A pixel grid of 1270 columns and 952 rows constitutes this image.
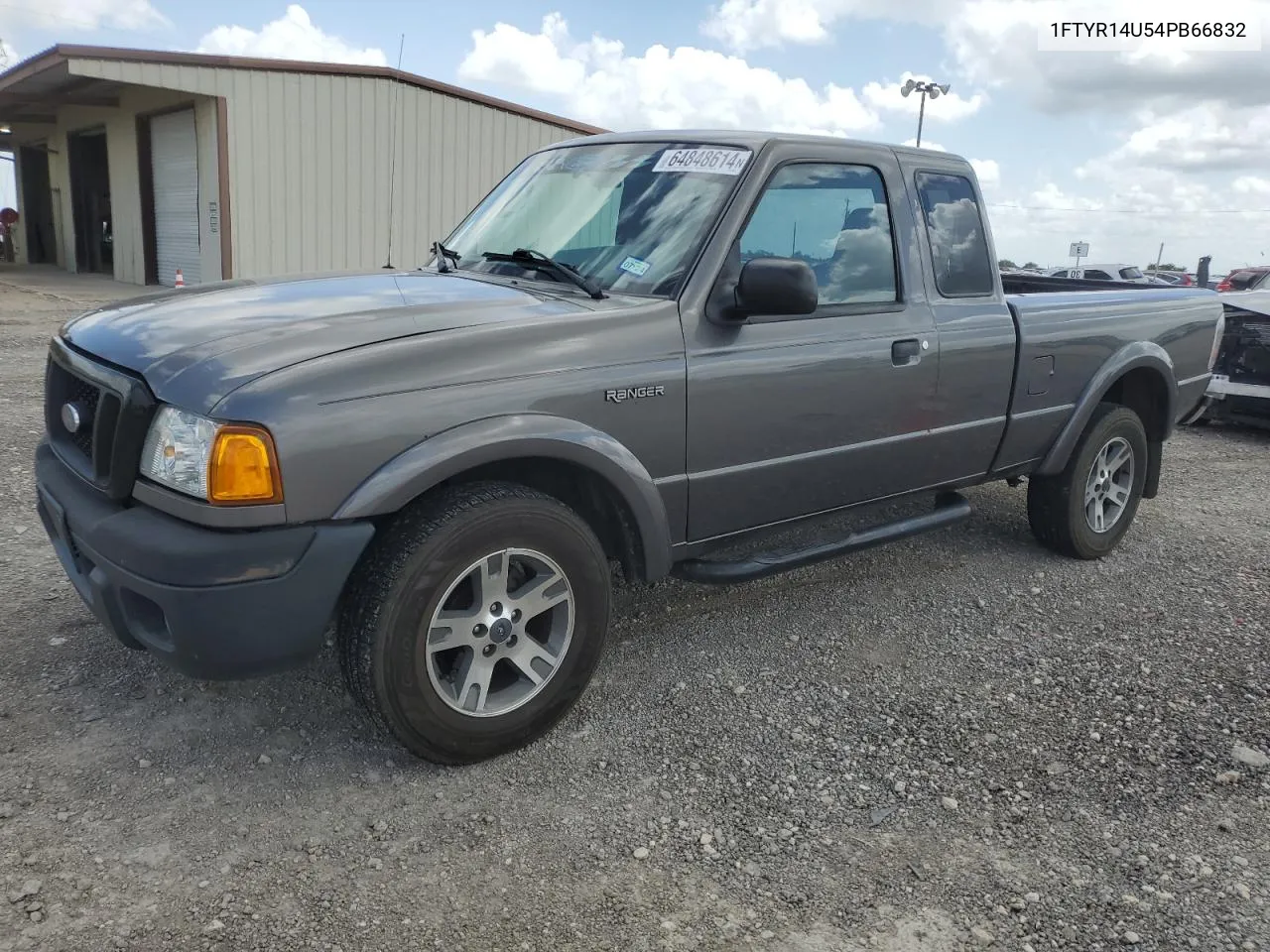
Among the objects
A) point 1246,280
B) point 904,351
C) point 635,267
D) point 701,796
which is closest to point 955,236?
point 904,351

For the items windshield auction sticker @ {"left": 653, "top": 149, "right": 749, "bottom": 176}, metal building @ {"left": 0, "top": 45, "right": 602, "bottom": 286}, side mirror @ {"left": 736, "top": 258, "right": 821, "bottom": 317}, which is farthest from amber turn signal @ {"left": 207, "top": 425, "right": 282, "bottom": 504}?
metal building @ {"left": 0, "top": 45, "right": 602, "bottom": 286}

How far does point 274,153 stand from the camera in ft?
54.0

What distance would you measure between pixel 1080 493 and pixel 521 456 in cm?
332

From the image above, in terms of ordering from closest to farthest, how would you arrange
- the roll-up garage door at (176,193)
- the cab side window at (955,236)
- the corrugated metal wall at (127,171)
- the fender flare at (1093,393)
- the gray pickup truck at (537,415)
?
the gray pickup truck at (537,415) → the cab side window at (955,236) → the fender flare at (1093,393) → the corrugated metal wall at (127,171) → the roll-up garage door at (176,193)

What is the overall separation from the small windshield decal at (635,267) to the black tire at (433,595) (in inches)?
35.5

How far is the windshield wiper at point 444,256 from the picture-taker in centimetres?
398

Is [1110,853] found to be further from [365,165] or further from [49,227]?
[49,227]

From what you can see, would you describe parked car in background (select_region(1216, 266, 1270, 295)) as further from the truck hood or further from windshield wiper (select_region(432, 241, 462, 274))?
the truck hood

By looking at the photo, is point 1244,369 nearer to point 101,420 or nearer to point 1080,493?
point 1080,493

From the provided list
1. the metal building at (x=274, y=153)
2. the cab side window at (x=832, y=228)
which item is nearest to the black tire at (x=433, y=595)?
the cab side window at (x=832, y=228)

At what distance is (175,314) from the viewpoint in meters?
3.09

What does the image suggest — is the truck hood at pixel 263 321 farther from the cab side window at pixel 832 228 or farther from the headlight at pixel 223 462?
the cab side window at pixel 832 228

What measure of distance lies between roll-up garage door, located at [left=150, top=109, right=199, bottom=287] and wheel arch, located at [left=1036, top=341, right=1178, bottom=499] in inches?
636

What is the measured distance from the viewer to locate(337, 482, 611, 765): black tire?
2.72 m
